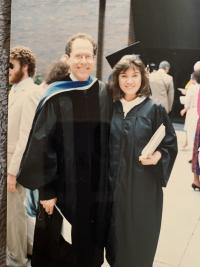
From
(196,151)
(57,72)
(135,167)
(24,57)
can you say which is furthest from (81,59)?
(196,151)

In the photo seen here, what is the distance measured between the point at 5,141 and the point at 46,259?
0.60m

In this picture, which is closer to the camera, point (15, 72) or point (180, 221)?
point (180, 221)

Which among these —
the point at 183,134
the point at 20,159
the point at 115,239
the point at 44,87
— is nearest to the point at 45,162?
the point at 20,159

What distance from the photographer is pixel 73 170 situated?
5.67 ft

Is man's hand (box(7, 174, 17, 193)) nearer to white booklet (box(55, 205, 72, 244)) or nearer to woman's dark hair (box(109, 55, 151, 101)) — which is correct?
white booklet (box(55, 205, 72, 244))

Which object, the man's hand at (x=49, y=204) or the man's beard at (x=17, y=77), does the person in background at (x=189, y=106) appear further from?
the man's beard at (x=17, y=77)

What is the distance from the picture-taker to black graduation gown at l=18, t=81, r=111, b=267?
5.52ft

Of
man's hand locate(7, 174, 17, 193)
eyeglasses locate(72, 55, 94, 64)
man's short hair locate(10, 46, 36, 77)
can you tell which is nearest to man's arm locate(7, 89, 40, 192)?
man's hand locate(7, 174, 17, 193)

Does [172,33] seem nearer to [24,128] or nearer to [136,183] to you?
[136,183]

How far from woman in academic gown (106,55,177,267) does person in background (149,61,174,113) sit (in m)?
0.02

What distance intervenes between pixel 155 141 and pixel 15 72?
0.72 m

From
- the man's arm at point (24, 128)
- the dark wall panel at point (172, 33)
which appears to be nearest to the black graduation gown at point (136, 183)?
the dark wall panel at point (172, 33)

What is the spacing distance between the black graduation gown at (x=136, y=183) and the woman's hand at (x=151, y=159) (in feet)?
0.06

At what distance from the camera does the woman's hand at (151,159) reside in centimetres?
164
